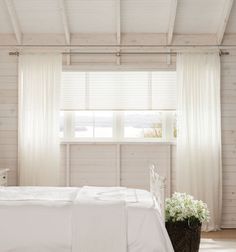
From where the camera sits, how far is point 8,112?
5848mm

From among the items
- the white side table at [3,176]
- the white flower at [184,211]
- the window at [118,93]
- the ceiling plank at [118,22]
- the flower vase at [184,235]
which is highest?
the ceiling plank at [118,22]

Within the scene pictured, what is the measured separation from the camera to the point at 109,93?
231 inches

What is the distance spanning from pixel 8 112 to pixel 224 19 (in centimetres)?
288

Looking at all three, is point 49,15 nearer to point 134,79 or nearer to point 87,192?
point 134,79

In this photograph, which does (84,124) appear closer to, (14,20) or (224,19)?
(14,20)

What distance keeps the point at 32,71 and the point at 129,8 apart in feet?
4.66

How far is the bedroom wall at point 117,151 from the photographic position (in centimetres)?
580

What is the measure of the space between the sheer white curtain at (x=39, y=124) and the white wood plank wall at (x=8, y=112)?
148 millimetres

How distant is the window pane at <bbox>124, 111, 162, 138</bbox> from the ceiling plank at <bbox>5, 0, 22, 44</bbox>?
167 cm

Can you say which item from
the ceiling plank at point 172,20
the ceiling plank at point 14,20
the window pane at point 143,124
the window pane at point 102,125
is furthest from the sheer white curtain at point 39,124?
the ceiling plank at point 172,20

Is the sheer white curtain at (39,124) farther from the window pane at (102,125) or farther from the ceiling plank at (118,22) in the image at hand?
the ceiling plank at (118,22)

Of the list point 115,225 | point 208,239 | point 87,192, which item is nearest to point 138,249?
point 115,225

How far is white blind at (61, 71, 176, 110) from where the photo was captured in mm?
5867

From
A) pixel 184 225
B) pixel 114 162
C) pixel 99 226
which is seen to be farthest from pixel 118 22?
pixel 99 226
